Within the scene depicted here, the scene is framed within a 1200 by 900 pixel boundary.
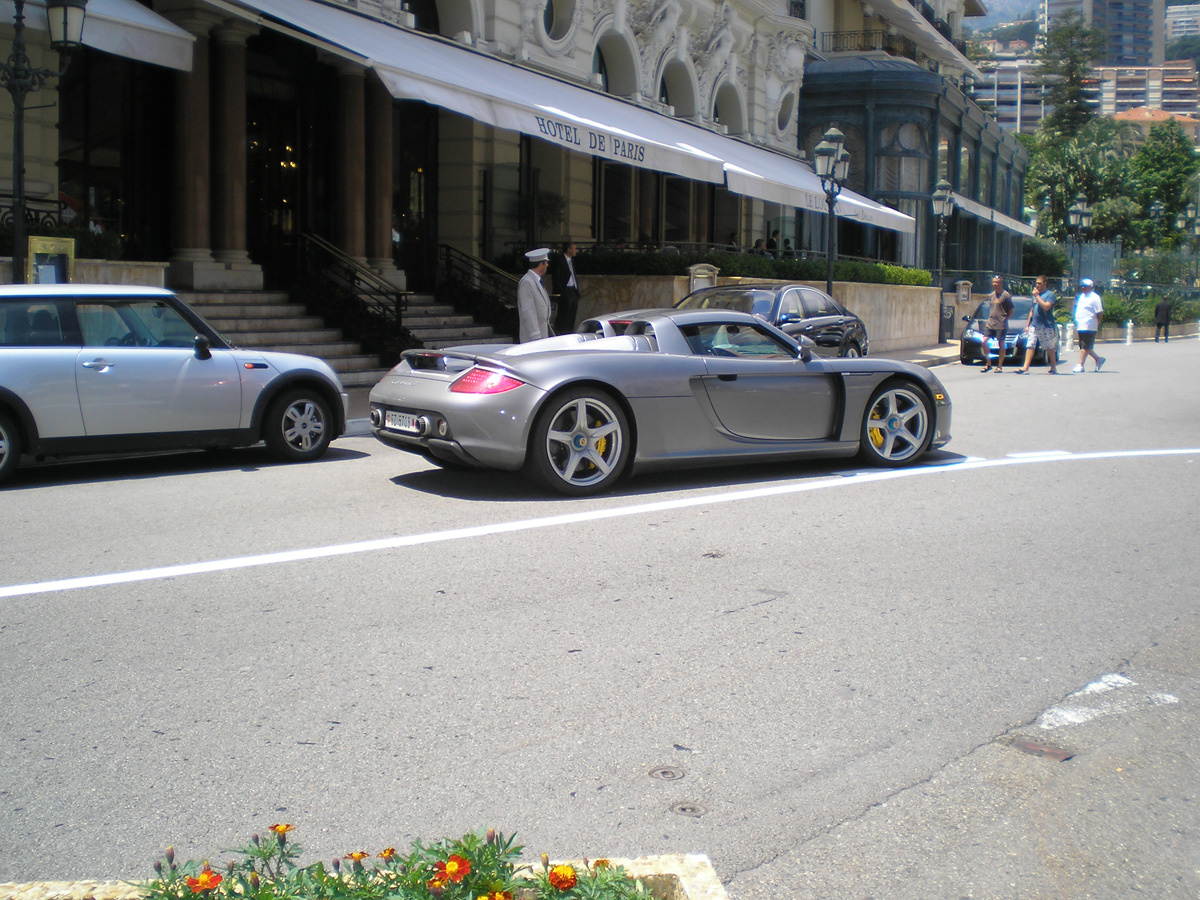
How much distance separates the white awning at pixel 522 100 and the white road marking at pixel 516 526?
753 cm

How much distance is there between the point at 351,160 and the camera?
58.0 feet

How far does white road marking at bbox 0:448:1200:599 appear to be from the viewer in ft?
18.0

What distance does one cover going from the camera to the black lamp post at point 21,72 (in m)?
10.5

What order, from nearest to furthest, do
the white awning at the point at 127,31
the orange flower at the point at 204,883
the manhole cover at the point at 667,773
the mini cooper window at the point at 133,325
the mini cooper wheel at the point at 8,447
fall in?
1. the orange flower at the point at 204,883
2. the manhole cover at the point at 667,773
3. the mini cooper wheel at the point at 8,447
4. the mini cooper window at the point at 133,325
5. the white awning at the point at 127,31

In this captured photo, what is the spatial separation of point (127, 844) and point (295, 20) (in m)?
12.5

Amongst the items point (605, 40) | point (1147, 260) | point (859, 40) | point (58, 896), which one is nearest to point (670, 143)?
point (605, 40)

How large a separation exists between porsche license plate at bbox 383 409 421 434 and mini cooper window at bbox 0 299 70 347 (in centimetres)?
250

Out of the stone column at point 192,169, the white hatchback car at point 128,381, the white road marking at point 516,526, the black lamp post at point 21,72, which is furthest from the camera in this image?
the stone column at point 192,169

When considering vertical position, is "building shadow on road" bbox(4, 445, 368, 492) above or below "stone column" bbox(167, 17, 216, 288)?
below

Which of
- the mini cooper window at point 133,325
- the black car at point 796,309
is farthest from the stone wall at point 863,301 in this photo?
the mini cooper window at point 133,325

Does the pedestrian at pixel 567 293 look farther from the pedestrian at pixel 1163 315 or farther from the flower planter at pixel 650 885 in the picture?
the pedestrian at pixel 1163 315

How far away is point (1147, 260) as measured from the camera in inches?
2224

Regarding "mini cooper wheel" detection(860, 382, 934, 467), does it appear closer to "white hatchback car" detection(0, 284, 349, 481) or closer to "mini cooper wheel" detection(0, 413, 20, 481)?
"white hatchback car" detection(0, 284, 349, 481)

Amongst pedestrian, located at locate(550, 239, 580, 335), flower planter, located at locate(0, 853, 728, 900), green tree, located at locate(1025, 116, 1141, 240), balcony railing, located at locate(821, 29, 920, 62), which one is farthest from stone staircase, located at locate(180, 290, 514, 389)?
green tree, located at locate(1025, 116, 1141, 240)
